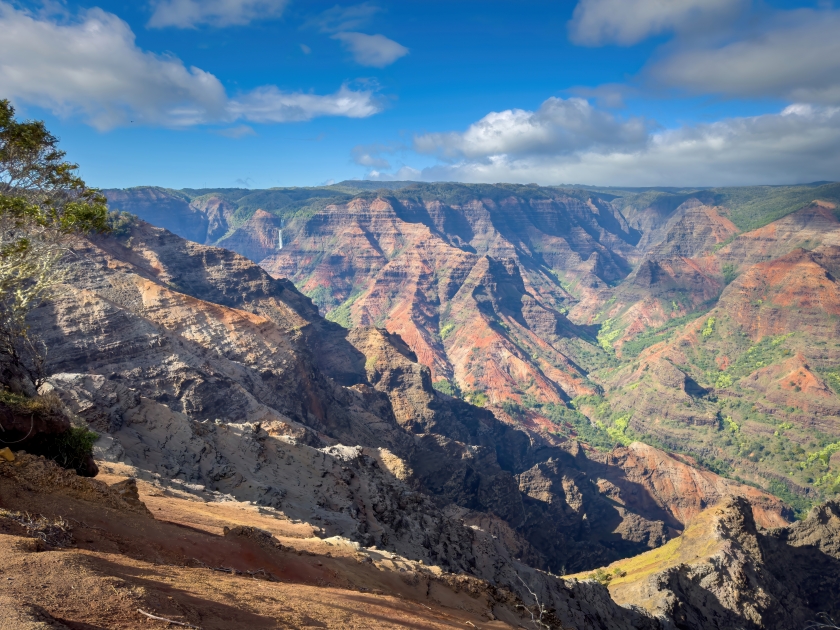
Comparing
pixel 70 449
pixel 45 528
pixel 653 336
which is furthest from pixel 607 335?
pixel 45 528

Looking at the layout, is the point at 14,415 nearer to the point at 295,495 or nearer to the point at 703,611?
the point at 295,495

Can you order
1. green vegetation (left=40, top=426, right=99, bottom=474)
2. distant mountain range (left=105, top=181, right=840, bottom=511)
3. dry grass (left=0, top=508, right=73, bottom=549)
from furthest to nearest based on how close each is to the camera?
distant mountain range (left=105, top=181, right=840, bottom=511) → green vegetation (left=40, top=426, right=99, bottom=474) → dry grass (left=0, top=508, right=73, bottom=549)

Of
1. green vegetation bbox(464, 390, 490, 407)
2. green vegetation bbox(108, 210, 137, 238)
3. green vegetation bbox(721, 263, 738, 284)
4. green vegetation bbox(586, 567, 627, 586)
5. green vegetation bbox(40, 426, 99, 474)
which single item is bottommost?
green vegetation bbox(464, 390, 490, 407)

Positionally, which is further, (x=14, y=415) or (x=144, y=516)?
(x=14, y=415)

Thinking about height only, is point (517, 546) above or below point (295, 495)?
below

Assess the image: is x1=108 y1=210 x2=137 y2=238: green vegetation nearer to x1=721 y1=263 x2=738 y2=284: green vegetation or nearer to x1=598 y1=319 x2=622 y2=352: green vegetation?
x1=598 y1=319 x2=622 y2=352: green vegetation

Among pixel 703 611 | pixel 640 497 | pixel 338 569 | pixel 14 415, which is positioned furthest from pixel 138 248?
pixel 640 497

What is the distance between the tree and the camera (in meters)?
15.9

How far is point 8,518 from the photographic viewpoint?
9.34m

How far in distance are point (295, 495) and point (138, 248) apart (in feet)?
197

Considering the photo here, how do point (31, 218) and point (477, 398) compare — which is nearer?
point (31, 218)

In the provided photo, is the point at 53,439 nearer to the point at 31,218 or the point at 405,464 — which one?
the point at 31,218

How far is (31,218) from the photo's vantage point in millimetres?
16438

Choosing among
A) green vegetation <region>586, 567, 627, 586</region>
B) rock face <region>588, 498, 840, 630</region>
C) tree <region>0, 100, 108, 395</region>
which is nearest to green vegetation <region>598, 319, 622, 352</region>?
rock face <region>588, 498, 840, 630</region>
